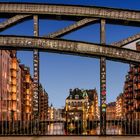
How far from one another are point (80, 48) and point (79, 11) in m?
1.41

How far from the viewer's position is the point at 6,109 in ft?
310

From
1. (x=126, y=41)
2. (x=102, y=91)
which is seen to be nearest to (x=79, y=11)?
(x=126, y=41)

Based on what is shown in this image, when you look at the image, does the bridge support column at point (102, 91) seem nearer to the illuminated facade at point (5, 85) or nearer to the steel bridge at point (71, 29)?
the steel bridge at point (71, 29)

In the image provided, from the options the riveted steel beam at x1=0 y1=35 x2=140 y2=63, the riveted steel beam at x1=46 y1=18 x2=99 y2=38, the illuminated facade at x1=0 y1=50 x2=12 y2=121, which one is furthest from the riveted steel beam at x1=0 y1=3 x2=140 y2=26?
the illuminated facade at x1=0 y1=50 x2=12 y2=121

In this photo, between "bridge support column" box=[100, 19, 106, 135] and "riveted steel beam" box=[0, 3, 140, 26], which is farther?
"riveted steel beam" box=[0, 3, 140, 26]

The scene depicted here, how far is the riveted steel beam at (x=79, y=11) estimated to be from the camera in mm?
17188

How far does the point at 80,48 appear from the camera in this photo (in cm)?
1711

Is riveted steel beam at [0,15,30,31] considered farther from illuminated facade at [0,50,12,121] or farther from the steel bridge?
illuminated facade at [0,50,12,121]

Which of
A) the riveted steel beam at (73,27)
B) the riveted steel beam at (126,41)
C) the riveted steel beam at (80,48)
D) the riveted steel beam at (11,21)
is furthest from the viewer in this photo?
the riveted steel beam at (11,21)

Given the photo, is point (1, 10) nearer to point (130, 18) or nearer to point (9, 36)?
point (9, 36)

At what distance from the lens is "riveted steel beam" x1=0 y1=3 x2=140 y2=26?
17188mm

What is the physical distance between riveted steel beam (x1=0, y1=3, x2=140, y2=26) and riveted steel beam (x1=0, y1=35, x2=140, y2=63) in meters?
1.04

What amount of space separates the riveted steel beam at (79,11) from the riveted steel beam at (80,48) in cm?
104

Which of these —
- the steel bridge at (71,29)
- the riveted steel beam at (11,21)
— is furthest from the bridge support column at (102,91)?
the riveted steel beam at (11,21)
